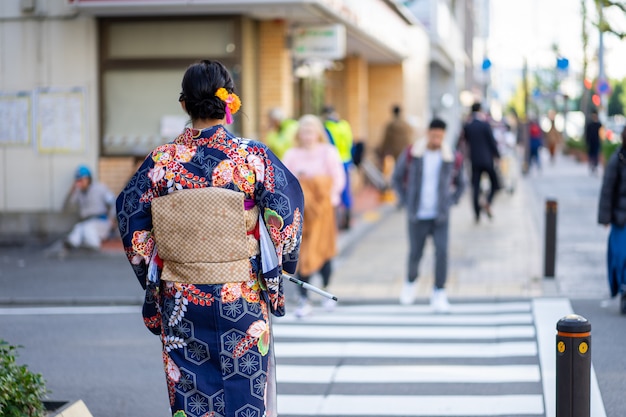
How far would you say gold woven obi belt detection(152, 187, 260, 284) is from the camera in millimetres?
4488

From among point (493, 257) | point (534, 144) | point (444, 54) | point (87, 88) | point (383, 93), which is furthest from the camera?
point (444, 54)

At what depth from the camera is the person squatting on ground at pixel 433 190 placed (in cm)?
1027

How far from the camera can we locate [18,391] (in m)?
5.46

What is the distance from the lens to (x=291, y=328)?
995cm

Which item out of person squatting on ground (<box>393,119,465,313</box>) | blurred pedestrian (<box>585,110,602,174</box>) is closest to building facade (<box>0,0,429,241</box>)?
person squatting on ground (<box>393,119,465,313</box>)

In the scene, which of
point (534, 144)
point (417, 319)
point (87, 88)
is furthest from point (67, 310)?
point (534, 144)

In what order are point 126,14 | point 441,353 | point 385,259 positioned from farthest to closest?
point 126,14 < point 385,259 < point 441,353

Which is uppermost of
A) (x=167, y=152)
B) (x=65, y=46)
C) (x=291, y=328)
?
(x=65, y=46)

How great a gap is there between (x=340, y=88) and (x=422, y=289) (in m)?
14.9

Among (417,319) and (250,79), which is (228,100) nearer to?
→ (417,319)

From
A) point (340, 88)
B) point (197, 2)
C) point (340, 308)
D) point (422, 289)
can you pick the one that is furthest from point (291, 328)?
point (340, 88)

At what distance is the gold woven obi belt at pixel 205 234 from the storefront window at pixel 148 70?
11673 millimetres

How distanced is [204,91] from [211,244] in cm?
62

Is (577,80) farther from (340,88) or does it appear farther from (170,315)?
(170,315)
